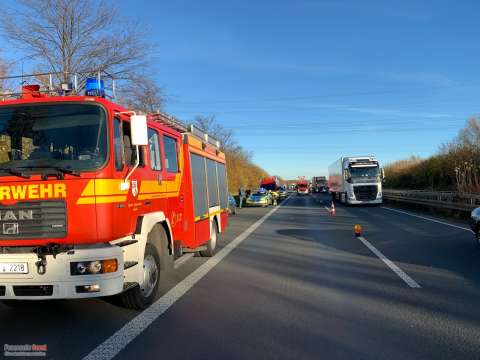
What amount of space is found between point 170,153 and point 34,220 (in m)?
2.93

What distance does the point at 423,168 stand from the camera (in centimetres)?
5766

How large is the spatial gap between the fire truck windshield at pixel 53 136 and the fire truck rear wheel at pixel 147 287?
5.15 feet

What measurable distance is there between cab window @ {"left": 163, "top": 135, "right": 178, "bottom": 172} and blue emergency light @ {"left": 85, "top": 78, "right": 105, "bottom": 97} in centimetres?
163

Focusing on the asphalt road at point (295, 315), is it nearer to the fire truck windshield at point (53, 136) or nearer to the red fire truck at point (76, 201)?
the red fire truck at point (76, 201)

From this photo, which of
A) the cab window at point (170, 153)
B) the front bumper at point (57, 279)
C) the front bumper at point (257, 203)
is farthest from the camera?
the front bumper at point (257, 203)

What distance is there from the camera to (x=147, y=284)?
6105 mm

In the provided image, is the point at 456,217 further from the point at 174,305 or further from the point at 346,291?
the point at 174,305

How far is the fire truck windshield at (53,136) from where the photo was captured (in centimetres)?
517

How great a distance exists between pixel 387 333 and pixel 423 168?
188 ft

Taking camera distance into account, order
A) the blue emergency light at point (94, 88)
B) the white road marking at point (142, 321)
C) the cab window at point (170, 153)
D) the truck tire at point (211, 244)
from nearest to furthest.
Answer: the white road marking at point (142, 321) < the blue emergency light at point (94, 88) < the cab window at point (170, 153) < the truck tire at point (211, 244)

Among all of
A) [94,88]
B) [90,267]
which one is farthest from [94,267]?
[94,88]

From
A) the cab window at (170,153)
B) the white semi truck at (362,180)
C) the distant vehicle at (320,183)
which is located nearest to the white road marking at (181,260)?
the cab window at (170,153)

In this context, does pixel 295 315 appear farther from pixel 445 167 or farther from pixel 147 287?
pixel 445 167

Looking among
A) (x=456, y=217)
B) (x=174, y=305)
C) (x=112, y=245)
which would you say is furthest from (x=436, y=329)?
(x=456, y=217)
